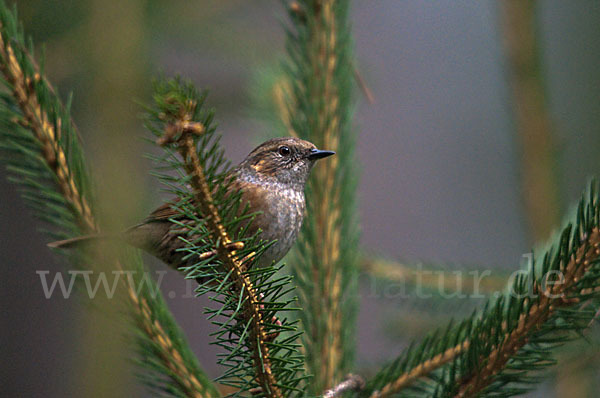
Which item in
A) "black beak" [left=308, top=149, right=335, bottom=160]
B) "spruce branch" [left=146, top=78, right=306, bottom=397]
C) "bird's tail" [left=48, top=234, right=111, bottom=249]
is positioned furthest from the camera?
"black beak" [left=308, top=149, right=335, bottom=160]

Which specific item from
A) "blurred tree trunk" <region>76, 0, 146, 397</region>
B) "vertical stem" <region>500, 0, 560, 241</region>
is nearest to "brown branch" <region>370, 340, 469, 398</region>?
"vertical stem" <region>500, 0, 560, 241</region>

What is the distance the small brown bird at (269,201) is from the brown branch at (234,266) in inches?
23.1

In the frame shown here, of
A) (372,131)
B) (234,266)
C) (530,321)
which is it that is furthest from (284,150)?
(372,131)

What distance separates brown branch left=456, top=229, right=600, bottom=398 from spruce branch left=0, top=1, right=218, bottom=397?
644mm

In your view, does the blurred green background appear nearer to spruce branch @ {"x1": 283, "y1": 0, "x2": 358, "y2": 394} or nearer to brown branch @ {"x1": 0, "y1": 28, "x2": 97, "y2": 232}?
spruce branch @ {"x1": 283, "y1": 0, "x2": 358, "y2": 394}

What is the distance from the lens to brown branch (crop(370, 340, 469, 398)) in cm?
144

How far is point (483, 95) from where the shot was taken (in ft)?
21.5

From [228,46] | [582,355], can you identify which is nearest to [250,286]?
[582,355]

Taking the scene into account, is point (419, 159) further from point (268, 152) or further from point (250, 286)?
point (250, 286)

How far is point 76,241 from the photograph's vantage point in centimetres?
145

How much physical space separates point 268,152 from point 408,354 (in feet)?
3.08

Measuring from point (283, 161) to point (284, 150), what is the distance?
0.05 metres

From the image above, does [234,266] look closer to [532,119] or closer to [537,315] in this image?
[537,315]

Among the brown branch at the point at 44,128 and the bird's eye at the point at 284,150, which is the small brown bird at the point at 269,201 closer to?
the bird's eye at the point at 284,150
